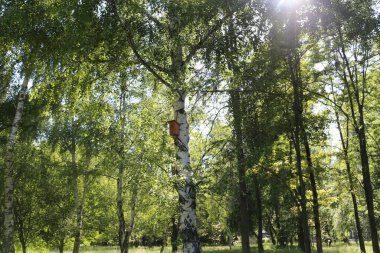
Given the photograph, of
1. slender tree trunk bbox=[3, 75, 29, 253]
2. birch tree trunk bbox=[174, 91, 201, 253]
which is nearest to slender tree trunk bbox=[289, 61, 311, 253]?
birch tree trunk bbox=[174, 91, 201, 253]

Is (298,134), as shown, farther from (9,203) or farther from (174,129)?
(9,203)

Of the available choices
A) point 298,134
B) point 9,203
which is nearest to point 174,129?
point 298,134

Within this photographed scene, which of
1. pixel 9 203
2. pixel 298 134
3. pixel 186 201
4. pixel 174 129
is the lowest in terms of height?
pixel 186 201

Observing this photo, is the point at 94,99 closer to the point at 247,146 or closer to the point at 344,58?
the point at 247,146

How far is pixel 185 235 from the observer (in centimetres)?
763

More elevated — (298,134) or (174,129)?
(298,134)

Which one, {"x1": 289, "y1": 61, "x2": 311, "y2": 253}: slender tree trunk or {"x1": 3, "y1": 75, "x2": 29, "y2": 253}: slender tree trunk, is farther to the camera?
{"x1": 289, "y1": 61, "x2": 311, "y2": 253}: slender tree trunk

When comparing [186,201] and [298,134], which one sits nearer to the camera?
[186,201]

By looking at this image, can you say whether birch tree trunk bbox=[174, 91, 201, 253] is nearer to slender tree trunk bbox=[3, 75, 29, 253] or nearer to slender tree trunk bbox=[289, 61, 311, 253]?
slender tree trunk bbox=[289, 61, 311, 253]

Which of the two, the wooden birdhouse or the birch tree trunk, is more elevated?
the wooden birdhouse

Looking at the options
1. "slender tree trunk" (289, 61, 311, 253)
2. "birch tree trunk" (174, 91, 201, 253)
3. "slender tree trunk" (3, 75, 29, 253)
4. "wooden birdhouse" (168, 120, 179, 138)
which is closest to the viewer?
"birch tree trunk" (174, 91, 201, 253)

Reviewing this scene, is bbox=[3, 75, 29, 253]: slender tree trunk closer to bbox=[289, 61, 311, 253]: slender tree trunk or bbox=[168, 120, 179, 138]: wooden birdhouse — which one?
bbox=[168, 120, 179, 138]: wooden birdhouse

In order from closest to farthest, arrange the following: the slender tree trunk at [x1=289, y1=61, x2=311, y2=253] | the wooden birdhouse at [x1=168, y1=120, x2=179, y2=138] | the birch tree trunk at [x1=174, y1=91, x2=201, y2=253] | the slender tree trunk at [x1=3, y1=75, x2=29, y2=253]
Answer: the birch tree trunk at [x1=174, y1=91, x2=201, y2=253], the wooden birdhouse at [x1=168, y1=120, x2=179, y2=138], the slender tree trunk at [x1=3, y1=75, x2=29, y2=253], the slender tree trunk at [x1=289, y1=61, x2=311, y2=253]

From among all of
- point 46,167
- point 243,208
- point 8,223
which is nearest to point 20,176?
point 46,167
